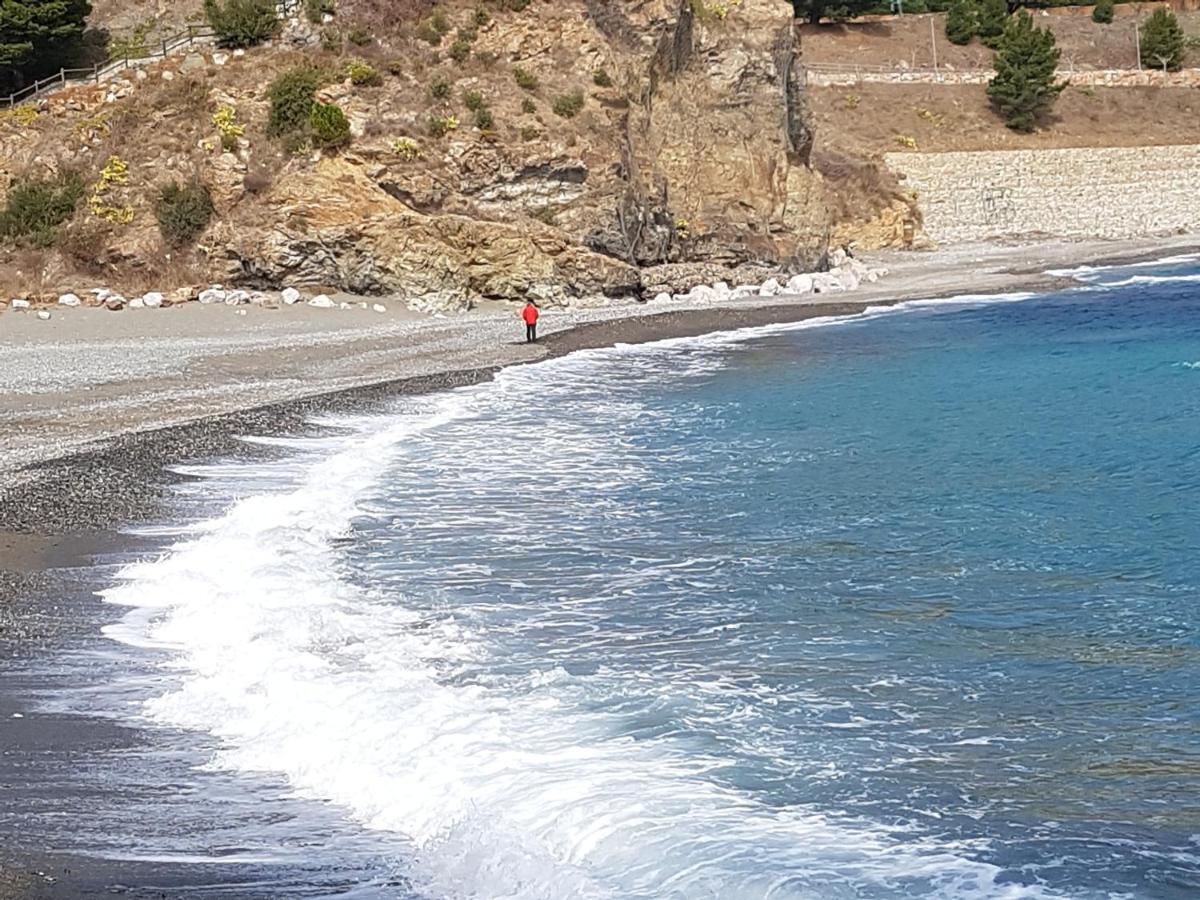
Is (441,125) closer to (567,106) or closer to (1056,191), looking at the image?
(567,106)

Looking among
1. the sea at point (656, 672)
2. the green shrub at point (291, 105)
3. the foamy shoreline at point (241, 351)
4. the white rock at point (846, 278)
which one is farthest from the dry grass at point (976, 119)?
the sea at point (656, 672)

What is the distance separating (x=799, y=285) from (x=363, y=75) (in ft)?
42.5

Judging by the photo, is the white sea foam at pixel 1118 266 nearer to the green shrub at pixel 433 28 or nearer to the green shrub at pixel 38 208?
the green shrub at pixel 433 28

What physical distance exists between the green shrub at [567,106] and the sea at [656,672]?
21259mm

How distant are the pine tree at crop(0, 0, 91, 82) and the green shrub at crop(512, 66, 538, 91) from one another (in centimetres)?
1375

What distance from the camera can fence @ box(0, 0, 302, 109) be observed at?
4156 cm

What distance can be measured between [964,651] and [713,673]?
1.82m

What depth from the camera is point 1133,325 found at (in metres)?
32.8

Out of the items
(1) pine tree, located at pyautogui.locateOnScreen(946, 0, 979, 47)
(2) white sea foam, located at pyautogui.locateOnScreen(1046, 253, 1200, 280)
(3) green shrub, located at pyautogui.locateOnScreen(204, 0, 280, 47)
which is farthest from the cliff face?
(1) pine tree, located at pyautogui.locateOnScreen(946, 0, 979, 47)

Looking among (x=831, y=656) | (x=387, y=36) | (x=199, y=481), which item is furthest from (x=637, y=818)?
(x=387, y=36)

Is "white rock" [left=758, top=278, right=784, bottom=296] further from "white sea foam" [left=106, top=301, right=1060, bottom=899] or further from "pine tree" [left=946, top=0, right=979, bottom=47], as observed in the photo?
"pine tree" [left=946, top=0, right=979, bottom=47]

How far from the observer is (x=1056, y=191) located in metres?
60.1

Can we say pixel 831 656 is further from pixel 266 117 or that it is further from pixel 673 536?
pixel 266 117

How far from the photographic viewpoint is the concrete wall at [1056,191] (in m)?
58.2
